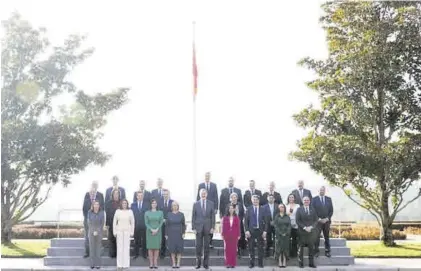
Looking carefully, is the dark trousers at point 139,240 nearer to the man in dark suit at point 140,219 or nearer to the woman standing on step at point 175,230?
the man in dark suit at point 140,219

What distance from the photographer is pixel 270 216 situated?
1714cm

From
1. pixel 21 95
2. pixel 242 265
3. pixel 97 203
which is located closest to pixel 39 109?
pixel 21 95

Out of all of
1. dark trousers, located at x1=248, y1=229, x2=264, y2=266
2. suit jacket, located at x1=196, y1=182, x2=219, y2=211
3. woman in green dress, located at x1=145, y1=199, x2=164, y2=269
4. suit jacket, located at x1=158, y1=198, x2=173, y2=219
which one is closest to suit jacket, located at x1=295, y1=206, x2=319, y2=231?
dark trousers, located at x1=248, y1=229, x2=264, y2=266

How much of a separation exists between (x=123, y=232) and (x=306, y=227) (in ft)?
15.6

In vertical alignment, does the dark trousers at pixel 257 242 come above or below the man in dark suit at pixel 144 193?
below

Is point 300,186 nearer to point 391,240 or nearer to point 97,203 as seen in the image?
point 97,203

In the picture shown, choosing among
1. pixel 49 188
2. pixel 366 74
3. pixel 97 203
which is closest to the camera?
pixel 97 203

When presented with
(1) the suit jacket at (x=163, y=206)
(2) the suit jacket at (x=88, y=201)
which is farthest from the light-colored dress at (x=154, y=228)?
(2) the suit jacket at (x=88, y=201)

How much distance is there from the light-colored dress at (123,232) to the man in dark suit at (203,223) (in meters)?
1.67

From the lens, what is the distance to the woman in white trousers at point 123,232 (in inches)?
651

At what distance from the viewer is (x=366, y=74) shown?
23.5 meters

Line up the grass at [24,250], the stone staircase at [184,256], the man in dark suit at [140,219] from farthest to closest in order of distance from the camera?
the grass at [24,250], the stone staircase at [184,256], the man in dark suit at [140,219]

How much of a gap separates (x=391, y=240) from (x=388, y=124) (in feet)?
14.3

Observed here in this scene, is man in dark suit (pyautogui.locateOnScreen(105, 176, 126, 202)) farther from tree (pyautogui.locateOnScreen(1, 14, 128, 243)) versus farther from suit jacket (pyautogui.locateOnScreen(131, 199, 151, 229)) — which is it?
tree (pyautogui.locateOnScreen(1, 14, 128, 243))
